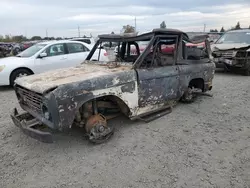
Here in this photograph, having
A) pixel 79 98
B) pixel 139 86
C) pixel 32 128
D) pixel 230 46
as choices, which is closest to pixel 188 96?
pixel 139 86

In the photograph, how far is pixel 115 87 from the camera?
400cm

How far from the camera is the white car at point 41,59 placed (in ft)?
26.5

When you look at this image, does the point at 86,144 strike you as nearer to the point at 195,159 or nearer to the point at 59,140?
the point at 59,140

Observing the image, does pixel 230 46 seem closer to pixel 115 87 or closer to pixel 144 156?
pixel 115 87

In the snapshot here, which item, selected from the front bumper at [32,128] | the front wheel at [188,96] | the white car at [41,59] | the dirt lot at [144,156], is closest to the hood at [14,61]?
the white car at [41,59]

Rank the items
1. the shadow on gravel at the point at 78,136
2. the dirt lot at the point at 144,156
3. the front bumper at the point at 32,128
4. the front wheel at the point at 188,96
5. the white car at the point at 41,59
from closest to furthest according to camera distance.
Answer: the dirt lot at the point at 144,156 < the front bumper at the point at 32,128 < the shadow on gravel at the point at 78,136 < the front wheel at the point at 188,96 < the white car at the point at 41,59

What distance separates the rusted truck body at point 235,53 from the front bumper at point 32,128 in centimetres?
823

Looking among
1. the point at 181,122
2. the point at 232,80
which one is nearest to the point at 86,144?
the point at 181,122

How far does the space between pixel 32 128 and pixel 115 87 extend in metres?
1.43

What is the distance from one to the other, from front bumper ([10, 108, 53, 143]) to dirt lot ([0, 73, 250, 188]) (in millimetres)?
371

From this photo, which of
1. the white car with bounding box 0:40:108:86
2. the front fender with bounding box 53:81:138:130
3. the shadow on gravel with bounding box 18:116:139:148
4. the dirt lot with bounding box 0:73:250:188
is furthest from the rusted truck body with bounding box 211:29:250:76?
the front fender with bounding box 53:81:138:130

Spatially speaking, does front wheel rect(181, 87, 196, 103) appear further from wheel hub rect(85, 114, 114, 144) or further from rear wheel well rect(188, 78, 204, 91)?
wheel hub rect(85, 114, 114, 144)

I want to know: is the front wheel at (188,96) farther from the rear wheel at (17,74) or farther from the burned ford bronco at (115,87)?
the rear wheel at (17,74)

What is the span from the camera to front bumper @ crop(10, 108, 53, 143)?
3.42 m
